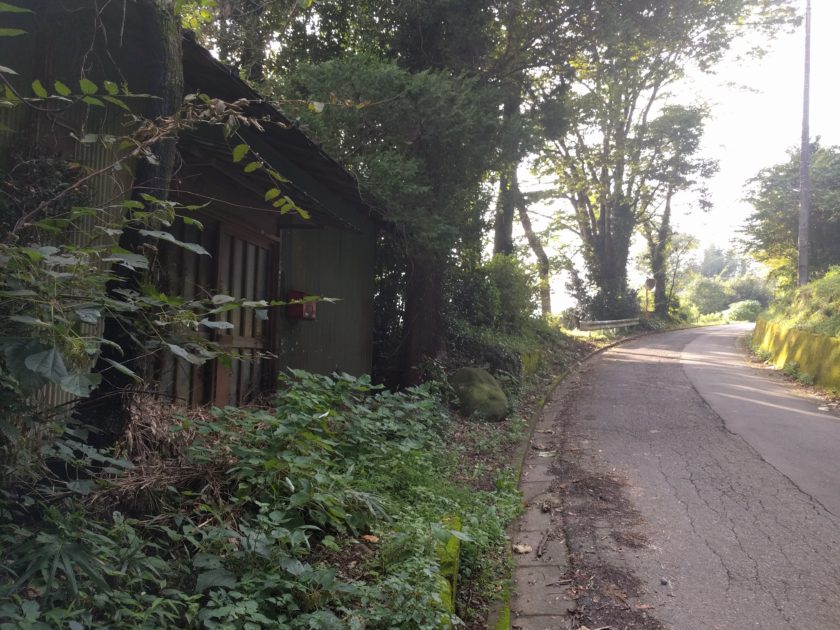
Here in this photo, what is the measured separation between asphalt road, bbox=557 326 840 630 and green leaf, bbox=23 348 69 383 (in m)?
3.61

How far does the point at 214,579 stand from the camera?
316 cm

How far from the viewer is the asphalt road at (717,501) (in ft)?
14.4

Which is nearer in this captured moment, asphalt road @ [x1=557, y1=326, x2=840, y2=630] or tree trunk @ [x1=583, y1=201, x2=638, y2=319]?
asphalt road @ [x1=557, y1=326, x2=840, y2=630]

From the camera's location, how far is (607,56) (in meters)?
11.9

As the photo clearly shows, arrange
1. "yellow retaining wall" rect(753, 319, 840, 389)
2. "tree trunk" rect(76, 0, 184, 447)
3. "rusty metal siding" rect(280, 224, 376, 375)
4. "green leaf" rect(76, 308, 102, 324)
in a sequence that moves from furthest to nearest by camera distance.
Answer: "yellow retaining wall" rect(753, 319, 840, 389) < "rusty metal siding" rect(280, 224, 376, 375) < "tree trunk" rect(76, 0, 184, 447) < "green leaf" rect(76, 308, 102, 324)

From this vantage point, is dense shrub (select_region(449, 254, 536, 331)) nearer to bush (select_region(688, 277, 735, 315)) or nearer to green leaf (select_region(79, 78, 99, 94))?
green leaf (select_region(79, 78, 99, 94))

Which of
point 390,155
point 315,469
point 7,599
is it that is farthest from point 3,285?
point 390,155

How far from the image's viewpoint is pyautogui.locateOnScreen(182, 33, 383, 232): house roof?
16.8ft

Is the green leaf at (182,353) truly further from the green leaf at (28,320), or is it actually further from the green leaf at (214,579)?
the green leaf at (214,579)

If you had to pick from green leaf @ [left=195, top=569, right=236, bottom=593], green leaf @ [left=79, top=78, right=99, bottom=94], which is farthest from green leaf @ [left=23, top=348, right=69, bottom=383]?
green leaf @ [left=195, top=569, right=236, bottom=593]

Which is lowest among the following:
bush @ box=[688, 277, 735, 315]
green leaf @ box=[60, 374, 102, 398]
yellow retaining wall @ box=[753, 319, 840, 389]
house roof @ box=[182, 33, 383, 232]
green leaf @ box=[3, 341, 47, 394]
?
yellow retaining wall @ box=[753, 319, 840, 389]

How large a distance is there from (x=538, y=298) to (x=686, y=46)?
7367 mm

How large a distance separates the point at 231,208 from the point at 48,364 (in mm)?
4884

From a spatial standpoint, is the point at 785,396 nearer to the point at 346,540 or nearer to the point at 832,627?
the point at 832,627
